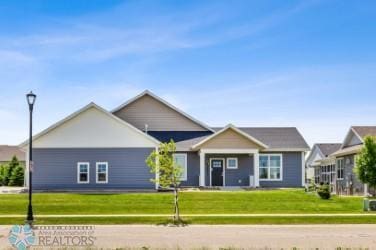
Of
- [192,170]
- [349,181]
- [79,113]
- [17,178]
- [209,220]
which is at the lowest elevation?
[17,178]

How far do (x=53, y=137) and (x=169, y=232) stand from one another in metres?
22.0

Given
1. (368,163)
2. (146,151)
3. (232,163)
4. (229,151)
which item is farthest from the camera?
(232,163)

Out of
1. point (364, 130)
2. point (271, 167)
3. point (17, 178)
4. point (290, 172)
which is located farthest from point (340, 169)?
point (17, 178)

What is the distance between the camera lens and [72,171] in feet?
128

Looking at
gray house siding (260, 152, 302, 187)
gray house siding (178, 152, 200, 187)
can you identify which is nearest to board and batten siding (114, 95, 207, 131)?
gray house siding (178, 152, 200, 187)

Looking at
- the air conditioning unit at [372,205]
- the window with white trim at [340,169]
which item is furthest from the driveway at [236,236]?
the window with white trim at [340,169]

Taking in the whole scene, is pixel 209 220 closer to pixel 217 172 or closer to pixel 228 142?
pixel 228 142

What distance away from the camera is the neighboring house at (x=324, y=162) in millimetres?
55222

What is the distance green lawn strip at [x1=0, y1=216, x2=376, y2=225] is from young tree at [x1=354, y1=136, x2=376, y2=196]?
1414cm

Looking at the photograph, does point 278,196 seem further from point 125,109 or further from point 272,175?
point 125,109

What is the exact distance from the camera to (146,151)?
127ft

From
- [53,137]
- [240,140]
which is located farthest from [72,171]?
[240,140]

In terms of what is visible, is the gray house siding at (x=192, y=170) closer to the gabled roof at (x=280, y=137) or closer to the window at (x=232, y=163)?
the window at (x=232, y=163)

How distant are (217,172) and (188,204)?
13482 millimetres
